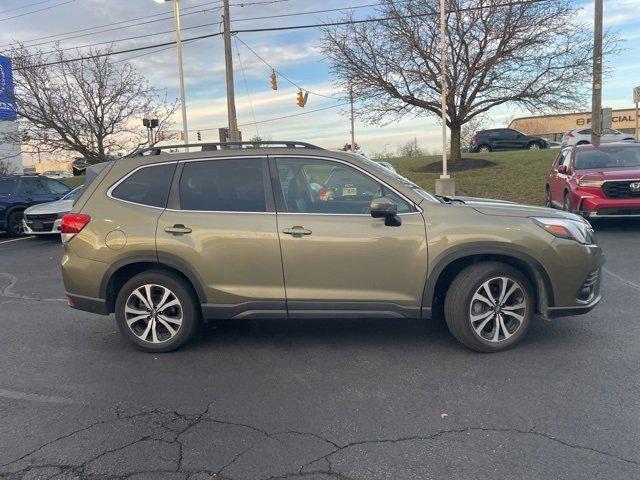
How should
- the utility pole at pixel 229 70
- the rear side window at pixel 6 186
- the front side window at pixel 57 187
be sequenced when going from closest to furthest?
the rear side window at pixel 6 186
the front side window at pixel 57 187
the utility pole at pixel 229 70

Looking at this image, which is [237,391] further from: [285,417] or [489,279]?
[489,279]

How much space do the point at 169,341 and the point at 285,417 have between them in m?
1.65

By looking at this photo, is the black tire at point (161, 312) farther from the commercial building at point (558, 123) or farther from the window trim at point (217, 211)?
the commercial building at point (558, 123)

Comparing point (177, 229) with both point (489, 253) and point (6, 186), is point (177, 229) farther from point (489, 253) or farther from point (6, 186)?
point (6, 186)

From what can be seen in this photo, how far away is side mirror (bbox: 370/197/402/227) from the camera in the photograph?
4.10 m

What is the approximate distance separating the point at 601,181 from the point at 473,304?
6.76m

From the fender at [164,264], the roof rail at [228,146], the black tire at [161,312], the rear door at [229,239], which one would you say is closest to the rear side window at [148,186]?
the rear door at [229,239]

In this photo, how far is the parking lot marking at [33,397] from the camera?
378cm

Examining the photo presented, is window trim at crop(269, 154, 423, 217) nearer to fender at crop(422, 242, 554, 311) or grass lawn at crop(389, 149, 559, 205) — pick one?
fender at crop(422, 242, 554, 311)

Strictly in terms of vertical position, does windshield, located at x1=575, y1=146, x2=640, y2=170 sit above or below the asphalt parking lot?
above

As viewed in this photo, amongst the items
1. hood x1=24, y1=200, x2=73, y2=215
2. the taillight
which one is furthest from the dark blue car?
the taillight

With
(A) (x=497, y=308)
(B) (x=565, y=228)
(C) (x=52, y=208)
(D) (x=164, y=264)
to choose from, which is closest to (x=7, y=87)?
(C) (x=52, y=208)

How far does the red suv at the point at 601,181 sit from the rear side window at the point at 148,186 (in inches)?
320

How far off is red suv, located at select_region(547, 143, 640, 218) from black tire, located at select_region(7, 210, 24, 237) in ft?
44.3
